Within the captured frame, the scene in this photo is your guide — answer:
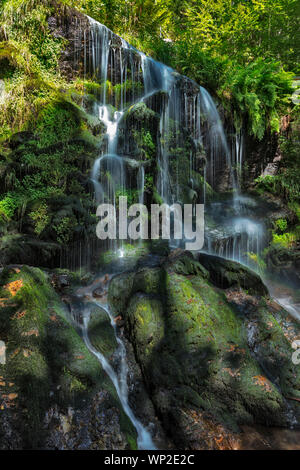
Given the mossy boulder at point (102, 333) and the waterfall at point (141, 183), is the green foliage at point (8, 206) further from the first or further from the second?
the mossy boulder at point (102, 333)

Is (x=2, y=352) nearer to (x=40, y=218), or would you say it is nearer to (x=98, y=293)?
(x=98, y=293)

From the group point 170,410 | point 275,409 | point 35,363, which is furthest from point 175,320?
point 35,363

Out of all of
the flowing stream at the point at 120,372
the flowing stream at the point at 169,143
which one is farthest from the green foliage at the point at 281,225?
the flowing stream at the point at 120,372

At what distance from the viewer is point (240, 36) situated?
1256cm

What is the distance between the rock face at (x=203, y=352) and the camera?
10.6ft

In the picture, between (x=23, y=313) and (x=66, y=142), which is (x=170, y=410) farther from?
(x=66, y=142)

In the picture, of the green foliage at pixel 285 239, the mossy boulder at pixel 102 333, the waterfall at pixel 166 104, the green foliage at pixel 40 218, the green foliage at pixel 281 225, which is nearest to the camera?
the mossy boulder at pixel 102 333

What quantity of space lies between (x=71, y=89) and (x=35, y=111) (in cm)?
212

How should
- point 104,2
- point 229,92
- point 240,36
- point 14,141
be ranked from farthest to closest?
point 240,36
point 104,2
point 229,92
point 14,141

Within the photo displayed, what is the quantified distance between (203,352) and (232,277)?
1960 millimetres

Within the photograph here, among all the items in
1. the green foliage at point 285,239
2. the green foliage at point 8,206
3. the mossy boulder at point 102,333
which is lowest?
the mossy boulder at point 102,333

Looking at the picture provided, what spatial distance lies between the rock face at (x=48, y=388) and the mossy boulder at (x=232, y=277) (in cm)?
296

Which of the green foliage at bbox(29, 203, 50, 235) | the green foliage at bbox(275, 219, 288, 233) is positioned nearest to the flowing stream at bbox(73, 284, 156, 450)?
the green foliage at bbox(29, 203, 50, 235)

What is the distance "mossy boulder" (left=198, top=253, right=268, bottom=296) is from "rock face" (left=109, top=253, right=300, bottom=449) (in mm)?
316
